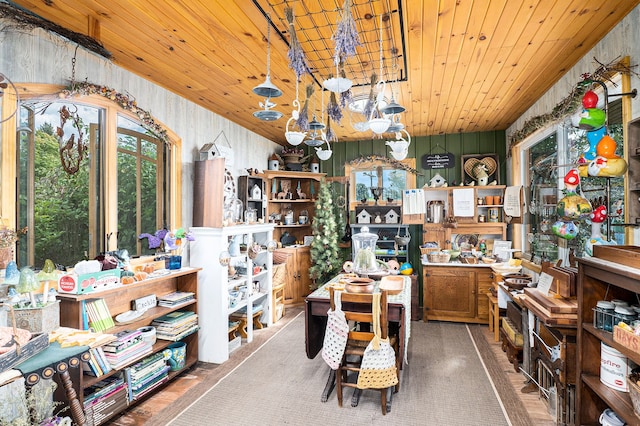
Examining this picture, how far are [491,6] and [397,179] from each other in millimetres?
3874

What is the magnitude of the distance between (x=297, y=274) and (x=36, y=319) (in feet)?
12.3

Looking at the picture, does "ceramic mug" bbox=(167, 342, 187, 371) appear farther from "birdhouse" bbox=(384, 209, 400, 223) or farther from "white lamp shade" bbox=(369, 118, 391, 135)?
"birdhouse" bbox=(384, 209, 400, 223)

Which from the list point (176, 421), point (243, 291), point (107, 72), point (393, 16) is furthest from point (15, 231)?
point (393, 16)

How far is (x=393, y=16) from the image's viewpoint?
2.21 meters

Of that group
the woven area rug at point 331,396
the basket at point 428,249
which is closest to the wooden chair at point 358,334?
the woven area rug at point 331,396

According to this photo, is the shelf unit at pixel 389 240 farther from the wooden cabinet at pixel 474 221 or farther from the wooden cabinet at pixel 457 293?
the wooden cabinet at pixel 457 293

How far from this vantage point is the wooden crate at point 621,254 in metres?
1.59

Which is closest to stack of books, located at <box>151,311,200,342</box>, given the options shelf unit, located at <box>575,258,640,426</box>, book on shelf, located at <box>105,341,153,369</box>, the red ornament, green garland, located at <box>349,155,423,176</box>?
book on shelf, located at <box>105,341,153,369</box>

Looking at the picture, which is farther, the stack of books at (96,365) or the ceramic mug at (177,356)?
the ceramic mug at (177,356)

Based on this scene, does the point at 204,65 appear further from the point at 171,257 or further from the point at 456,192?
the point at 456,192

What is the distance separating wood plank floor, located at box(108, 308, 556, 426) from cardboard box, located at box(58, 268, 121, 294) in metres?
0.95

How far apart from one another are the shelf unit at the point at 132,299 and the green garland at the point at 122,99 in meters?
1.35

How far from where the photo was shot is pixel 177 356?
3.13 meters

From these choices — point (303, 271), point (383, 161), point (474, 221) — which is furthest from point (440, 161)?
point (303, 271)
